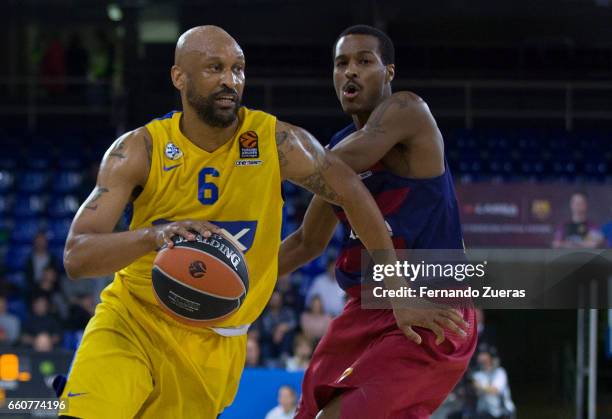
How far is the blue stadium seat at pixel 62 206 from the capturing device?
11148 mm

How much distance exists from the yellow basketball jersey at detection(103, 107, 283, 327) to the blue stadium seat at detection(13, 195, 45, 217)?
25.9 ft

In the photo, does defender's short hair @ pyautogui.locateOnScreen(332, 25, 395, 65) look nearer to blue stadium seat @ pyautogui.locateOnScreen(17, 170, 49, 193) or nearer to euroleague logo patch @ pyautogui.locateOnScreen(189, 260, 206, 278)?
euroleague logo patch @ pyautogui.locateOnScreen(189, 260, 206, 278)

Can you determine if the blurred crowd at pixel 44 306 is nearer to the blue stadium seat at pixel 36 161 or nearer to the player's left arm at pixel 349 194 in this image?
the blue stadium seat at pixel 36 161

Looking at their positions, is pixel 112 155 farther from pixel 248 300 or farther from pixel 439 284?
pixel 439 284

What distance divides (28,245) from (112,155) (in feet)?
25.4

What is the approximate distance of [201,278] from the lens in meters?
3.37

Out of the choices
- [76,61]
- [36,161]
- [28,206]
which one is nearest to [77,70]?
[76,61]

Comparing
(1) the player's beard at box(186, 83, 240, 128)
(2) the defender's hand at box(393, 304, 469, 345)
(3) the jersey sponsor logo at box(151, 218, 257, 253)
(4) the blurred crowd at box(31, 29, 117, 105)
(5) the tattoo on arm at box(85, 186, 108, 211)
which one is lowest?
(2) the defender's hand at box(393, 304, 469, 345)

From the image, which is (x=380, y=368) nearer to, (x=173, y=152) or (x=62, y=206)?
(x=173, y=152)

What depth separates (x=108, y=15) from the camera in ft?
51.4

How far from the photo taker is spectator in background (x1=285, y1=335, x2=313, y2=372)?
24.6 feet

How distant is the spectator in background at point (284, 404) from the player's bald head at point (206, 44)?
10.7ft

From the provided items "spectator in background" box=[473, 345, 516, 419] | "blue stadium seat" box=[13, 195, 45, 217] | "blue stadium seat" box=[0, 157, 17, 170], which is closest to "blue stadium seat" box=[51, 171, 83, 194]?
"blue stadium seat" box=[13, 195, 45, 217]

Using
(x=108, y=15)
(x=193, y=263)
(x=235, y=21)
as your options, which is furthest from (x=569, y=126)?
(x=193, y=263)
